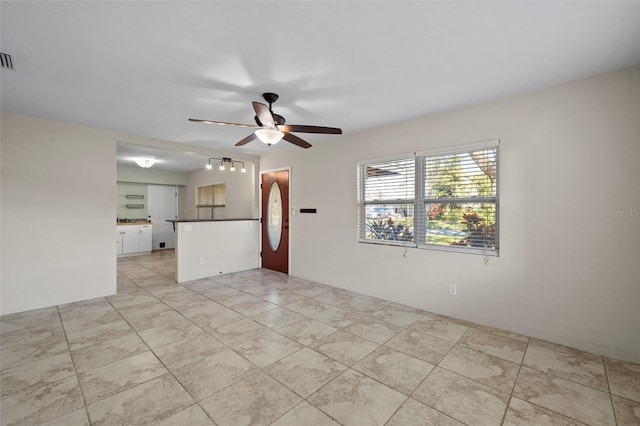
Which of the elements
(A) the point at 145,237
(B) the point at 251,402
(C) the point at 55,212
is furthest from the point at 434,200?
(A) the point at 145,237

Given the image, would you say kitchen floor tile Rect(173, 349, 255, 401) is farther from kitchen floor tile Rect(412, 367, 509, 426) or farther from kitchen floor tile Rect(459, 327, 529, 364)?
kitchen floor tile Rect(459, 327, 529, 364)

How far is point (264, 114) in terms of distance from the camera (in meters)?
2.33

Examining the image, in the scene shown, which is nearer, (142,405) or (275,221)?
(142,405)

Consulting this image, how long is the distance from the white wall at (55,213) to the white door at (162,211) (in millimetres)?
4598

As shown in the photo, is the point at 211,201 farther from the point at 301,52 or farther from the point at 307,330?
the point at 301,52

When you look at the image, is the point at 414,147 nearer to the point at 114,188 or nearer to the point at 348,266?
the point at 348,266

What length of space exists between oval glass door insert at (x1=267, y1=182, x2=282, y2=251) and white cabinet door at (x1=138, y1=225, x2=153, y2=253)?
13.4 feet

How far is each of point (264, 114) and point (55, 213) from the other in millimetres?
3421

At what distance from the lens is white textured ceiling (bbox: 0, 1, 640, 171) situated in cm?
165

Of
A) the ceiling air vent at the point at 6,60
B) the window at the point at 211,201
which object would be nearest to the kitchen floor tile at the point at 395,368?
the ceiling air vent at the point at 6,60

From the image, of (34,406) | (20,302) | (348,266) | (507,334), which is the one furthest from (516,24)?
(20,302)

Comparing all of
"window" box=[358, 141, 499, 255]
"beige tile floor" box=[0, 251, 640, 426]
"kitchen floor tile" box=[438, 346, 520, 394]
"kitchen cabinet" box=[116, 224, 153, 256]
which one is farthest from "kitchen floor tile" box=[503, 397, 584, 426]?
"kitchen cabinet" box=[116, 224, 153, 256]

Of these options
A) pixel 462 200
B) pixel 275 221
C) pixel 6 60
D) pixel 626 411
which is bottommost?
pixel 626 411

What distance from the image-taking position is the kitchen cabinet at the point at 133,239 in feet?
23.2
